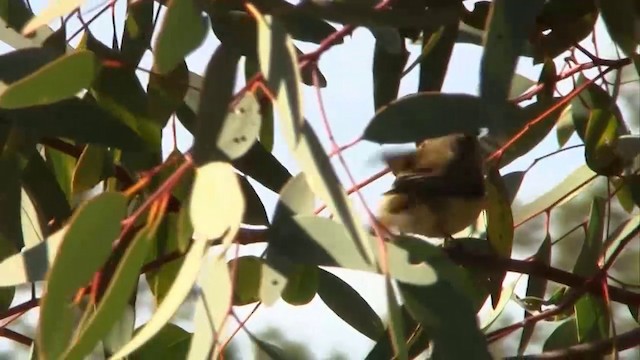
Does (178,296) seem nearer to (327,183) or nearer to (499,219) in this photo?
(327,183)

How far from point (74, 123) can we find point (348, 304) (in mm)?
257

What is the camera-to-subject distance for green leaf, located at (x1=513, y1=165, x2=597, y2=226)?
1.11 m

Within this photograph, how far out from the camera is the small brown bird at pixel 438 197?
1.10m

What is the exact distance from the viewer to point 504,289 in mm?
1041

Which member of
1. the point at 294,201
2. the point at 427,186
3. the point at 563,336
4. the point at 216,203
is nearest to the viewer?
the point at 216,203

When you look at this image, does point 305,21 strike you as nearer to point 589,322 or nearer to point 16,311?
point 16,311

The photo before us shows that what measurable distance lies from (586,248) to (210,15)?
17.5 inches

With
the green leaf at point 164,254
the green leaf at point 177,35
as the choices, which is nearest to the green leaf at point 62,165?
the green leaf at point 164,254

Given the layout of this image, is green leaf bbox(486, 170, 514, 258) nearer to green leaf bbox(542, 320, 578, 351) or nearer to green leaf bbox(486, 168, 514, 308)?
green leaf bbox(486, 168, 514, 308)

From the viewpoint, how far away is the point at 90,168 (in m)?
0.92

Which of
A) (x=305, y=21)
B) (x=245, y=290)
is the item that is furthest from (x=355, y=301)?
(x=305, y=21)

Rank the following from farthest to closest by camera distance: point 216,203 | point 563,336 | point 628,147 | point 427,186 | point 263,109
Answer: point 427,186, point 563,336, point 628,147, point 263,109, point 216,203

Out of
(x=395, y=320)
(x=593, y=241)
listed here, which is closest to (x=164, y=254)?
(x=395, y=320)

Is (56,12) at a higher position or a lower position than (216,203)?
higher
